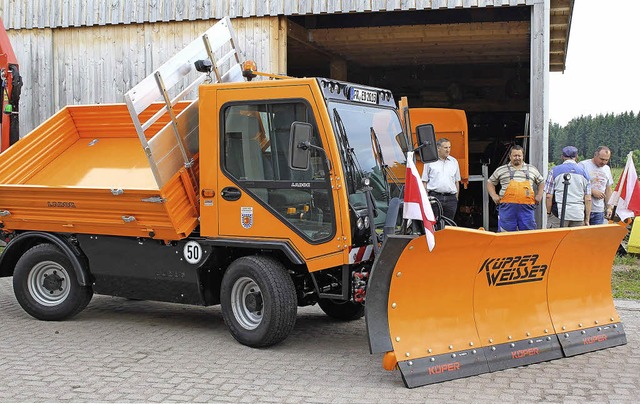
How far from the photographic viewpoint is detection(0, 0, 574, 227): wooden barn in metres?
11.5

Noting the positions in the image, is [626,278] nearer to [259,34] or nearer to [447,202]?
[447,202]

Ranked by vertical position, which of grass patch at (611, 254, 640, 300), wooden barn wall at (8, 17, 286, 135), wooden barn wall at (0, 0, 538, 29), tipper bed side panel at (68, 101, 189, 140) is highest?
wooden barn wall at (0, 0, 538, 29)

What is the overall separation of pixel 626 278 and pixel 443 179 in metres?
3.14

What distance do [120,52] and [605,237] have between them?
8.68 m

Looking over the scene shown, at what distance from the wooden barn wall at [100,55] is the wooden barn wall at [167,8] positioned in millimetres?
141

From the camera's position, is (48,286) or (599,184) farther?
(599,184)

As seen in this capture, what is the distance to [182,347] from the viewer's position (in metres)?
6.95

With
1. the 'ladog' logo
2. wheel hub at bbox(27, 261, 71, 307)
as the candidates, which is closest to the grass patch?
the 'ladog' logo

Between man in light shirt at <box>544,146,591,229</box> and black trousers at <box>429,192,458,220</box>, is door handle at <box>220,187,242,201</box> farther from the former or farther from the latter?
man in light shirt at <box>544,146,591,229</box>

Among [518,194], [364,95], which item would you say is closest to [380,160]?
[364,95]

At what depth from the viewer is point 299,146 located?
6.23 metres

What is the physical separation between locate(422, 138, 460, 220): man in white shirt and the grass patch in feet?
7.58

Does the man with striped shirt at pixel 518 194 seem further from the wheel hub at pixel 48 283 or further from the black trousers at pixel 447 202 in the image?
the wheel hub at pixel 48 283

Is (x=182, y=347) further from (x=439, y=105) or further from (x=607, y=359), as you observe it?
(x=439, y=105)
